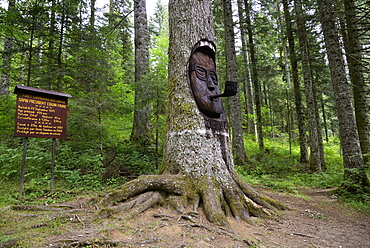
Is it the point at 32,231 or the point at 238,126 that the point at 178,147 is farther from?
the point at 238,126

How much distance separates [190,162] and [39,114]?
410cm

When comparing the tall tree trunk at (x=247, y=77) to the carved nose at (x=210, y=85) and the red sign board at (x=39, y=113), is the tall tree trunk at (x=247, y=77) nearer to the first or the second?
the carved nose at (x=210, y=85)

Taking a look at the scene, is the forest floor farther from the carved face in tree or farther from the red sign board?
the red sign board

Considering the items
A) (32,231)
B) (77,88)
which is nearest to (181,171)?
(32,231)

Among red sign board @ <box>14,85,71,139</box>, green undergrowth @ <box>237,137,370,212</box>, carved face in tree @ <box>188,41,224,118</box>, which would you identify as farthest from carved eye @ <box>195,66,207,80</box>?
green undergrowth @ <box>237,137,370,212</box>

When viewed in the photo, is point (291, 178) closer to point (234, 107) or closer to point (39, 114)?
point (234, 107)

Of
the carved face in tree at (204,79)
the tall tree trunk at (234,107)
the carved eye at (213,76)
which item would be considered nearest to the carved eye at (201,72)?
the carved face in tree at (204,79)

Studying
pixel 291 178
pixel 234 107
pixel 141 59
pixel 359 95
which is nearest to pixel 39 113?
pixel 141 59

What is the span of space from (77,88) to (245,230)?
9.23 m

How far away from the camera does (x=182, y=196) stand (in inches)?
136

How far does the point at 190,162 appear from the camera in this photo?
3.73 meters

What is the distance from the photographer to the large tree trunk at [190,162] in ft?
11.2

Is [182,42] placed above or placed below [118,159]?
above

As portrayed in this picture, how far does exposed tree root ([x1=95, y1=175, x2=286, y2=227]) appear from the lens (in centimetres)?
329
